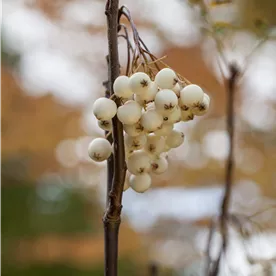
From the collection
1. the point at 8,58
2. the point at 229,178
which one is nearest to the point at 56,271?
the point at 8,58

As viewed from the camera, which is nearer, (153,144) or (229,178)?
(153,144)

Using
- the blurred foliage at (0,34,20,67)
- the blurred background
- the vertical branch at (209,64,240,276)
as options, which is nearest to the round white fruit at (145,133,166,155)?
the vertical branch at (209,64,240,276)

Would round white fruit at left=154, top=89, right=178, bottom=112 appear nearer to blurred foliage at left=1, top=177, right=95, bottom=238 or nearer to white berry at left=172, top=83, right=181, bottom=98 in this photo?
white berry at left=172, top=83, right=181, bottom=98

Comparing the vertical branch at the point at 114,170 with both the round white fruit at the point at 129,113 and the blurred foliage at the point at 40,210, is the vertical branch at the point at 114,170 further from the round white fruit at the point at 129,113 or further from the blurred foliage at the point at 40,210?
the blurred foliage at the point at 40,210

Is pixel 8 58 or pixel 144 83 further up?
pixel 8 58

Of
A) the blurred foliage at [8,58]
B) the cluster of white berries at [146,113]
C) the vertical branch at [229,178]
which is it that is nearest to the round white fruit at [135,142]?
the cluster of white berries at [146,113]

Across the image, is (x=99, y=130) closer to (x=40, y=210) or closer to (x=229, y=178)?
(x=40, y=210)
